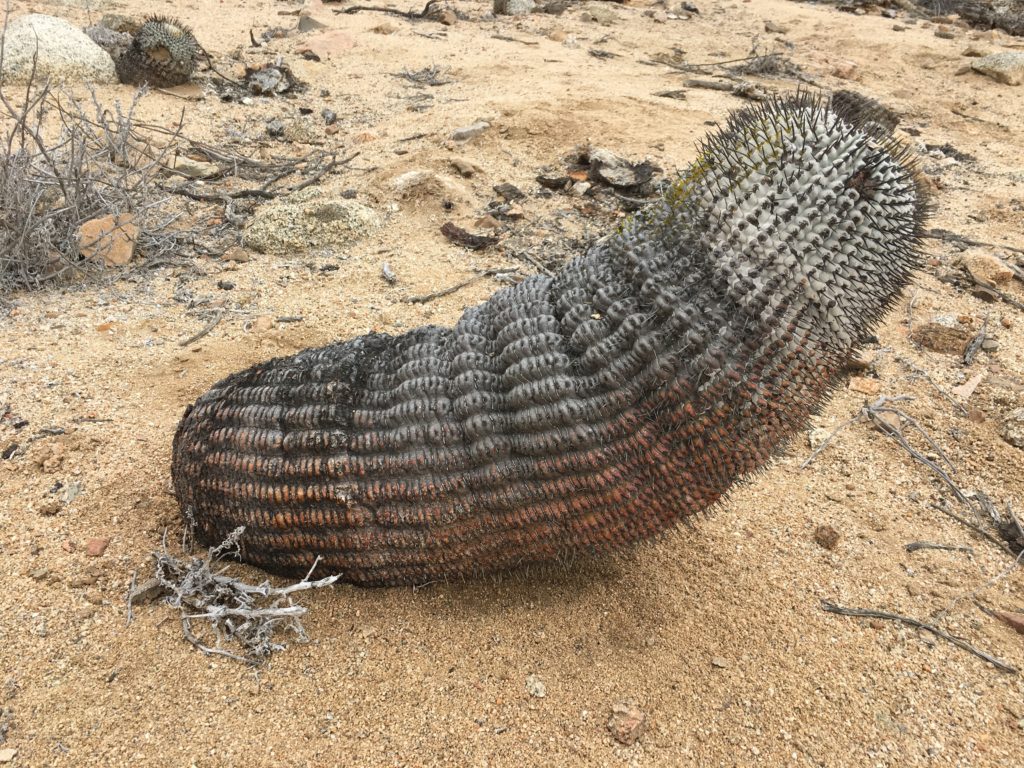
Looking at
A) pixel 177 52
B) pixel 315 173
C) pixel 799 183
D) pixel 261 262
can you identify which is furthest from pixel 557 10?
pixel 799 183

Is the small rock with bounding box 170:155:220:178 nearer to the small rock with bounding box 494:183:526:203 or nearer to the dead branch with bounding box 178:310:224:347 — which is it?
the dead branch with bounding box 178:310:224:347

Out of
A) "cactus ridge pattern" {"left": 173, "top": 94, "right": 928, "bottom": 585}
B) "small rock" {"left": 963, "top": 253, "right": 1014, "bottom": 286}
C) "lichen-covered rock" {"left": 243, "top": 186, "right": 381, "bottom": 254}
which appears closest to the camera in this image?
"cactus ridge pattern" {"left": 173, "top": 94, "right": 928, "bottom": 585}

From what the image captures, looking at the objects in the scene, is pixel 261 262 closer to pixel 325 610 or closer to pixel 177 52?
pixel 325 610

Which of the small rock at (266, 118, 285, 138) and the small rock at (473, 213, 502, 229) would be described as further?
the small rock at (266, 118, 285, 138)

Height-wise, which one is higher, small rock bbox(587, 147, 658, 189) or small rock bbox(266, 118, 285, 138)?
small rock bbox(587, 147, 658, 189)

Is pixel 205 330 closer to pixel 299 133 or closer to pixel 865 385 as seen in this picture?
pixel 299 133

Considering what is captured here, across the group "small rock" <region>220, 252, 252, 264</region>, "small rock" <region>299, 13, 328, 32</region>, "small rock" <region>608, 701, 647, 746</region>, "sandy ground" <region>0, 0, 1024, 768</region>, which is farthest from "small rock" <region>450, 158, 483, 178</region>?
"small rock" <region>299, 13, 328, 32</region>
